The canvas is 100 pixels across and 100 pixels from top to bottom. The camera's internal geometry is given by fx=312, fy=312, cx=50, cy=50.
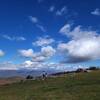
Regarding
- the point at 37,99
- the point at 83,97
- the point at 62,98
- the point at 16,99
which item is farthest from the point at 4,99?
the point at 83,97

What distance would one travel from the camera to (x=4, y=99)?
5897 centimetres

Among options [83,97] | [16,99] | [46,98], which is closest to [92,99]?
[83,97]

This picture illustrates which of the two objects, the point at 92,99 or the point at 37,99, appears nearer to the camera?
the point at 92,99

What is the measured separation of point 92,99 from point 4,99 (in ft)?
56.6

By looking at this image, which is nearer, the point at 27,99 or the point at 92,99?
the point at 92,99

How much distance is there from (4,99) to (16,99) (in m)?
2.87

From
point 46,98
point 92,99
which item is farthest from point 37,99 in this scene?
point 92,99

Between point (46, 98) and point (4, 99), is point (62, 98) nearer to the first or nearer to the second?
point (46, 98)

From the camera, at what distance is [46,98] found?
185 feet

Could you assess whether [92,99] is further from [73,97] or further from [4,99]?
[4,99]

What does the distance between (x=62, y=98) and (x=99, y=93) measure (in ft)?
23.9

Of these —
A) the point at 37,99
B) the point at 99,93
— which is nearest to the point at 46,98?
the point at 37,99

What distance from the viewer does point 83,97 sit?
55031 mm

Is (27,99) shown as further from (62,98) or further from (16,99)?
(62,98)
